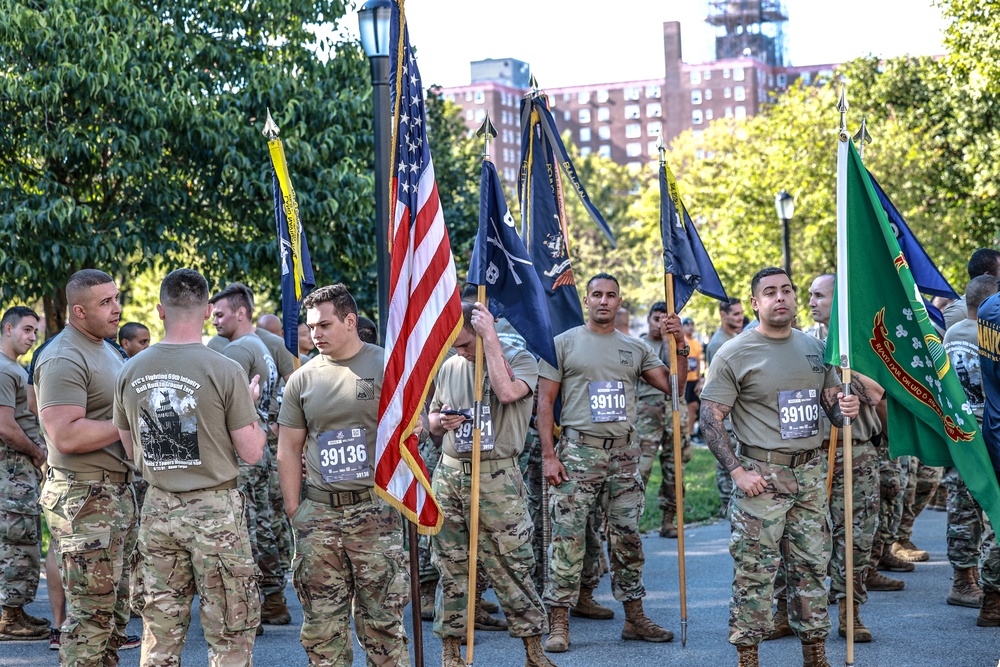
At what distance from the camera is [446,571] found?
6.99 metres

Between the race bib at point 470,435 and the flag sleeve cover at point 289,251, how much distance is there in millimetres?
2033

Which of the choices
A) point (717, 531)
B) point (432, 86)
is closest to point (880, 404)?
point (717, 531)

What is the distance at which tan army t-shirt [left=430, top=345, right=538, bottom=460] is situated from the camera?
7082 mm

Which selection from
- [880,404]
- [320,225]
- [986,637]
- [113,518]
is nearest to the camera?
[113,518]

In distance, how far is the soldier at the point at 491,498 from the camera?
6.84m

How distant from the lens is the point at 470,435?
7.08 metres

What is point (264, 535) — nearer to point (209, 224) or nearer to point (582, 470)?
point (582, 470)

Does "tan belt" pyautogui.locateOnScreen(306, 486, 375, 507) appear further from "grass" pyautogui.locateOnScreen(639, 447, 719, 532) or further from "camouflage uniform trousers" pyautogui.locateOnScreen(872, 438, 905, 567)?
"grass" pyautogui.locateOnScreen(639, 447, 719, 532)

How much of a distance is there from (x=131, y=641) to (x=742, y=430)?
4.55 m

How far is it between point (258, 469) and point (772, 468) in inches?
156

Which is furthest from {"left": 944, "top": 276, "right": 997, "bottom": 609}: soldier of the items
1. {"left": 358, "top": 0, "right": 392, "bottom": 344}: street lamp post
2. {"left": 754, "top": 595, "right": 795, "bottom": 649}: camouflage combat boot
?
{"left": 358, "top": 0, "right": 392, "bottom": 344}: street lamp post

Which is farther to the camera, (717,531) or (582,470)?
(717,531)

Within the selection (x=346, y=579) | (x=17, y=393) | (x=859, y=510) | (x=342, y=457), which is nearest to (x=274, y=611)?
(x=17, y=393)

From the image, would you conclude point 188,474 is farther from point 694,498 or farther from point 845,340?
point 694,498
